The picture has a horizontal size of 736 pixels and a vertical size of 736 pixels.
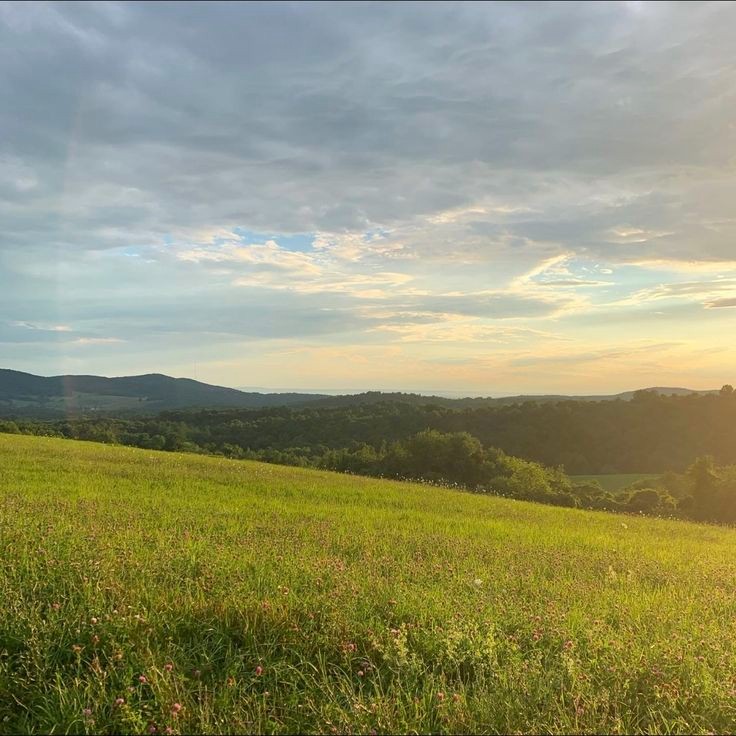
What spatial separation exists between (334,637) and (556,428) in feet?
279

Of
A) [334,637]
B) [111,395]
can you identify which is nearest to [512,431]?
[334,637]

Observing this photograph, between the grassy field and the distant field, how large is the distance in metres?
62.5

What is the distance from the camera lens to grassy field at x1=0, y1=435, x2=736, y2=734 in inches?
140

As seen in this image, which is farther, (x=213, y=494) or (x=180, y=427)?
(x=180, y=427)

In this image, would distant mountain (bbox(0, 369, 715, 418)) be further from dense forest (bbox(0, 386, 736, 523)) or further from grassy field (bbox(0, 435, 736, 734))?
grassy field (bbox(0, 435, 736, 734))

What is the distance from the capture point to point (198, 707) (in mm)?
3498

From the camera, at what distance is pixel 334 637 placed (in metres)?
4.36

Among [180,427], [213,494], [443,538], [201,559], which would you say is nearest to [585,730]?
[201,559]

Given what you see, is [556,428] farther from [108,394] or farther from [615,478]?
[108,394]

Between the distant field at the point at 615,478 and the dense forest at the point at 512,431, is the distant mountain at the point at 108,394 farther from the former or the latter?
the distant field at the point at 615,478

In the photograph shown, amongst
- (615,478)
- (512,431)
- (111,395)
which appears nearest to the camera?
(615,478)

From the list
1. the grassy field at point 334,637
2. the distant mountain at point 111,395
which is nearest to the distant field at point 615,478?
the grassy field at point 334,637

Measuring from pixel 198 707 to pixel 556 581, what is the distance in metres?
4.92

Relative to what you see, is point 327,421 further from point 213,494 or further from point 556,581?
point 556,581
